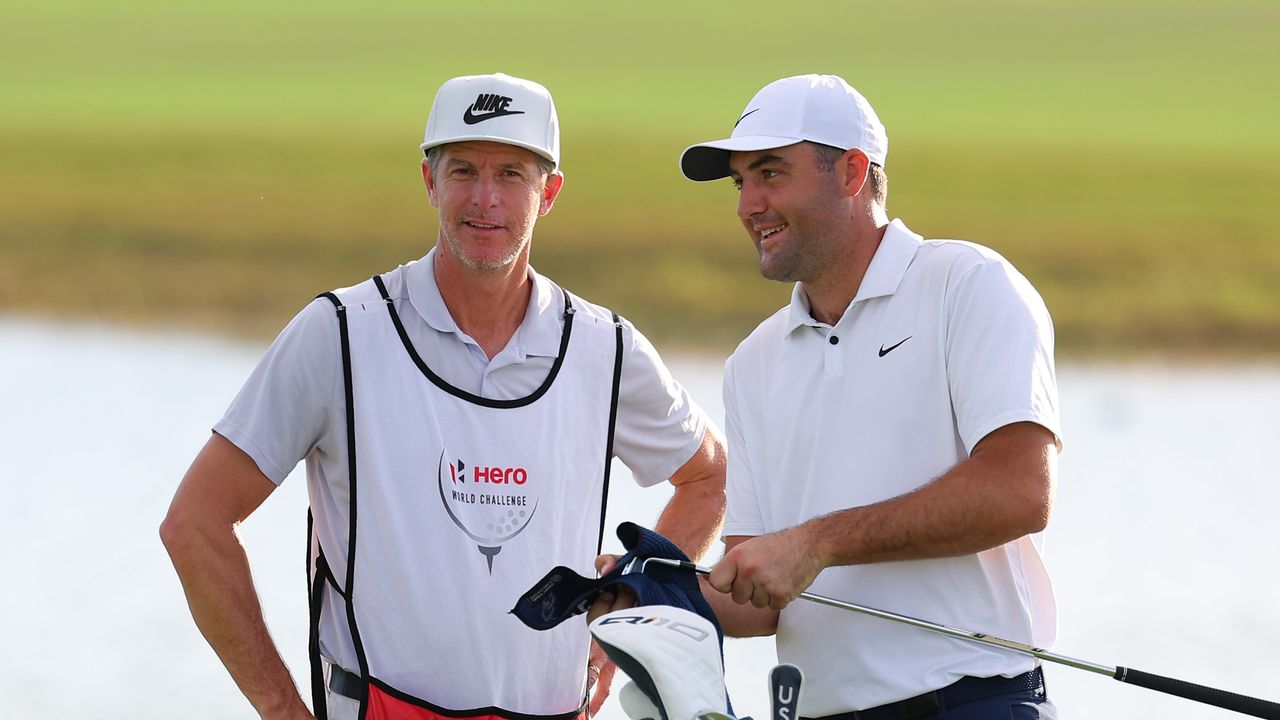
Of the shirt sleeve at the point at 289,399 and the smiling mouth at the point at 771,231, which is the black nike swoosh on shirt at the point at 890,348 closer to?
the smiling mouth at the point at 771,231

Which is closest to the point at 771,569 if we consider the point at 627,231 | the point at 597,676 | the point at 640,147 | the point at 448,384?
the point at 448,384

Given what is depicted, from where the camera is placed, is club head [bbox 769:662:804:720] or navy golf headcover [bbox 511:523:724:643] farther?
navy golf headcover [bbox 511:523:724:643]

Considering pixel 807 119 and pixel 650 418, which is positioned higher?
pixel 807 119

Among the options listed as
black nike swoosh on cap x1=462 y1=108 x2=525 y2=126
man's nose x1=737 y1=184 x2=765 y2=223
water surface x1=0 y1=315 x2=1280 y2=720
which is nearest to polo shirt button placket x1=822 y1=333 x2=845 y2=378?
man's nose x1=737 y1=184 x2=765 y2=223

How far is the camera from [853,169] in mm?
3555

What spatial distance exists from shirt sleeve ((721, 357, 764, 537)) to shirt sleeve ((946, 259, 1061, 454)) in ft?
1.70

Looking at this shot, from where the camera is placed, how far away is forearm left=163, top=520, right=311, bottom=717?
3592 millimetres

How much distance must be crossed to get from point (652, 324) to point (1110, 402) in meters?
4.27

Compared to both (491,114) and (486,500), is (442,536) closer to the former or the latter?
(486,500)

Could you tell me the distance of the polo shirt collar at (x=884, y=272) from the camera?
3.45 m

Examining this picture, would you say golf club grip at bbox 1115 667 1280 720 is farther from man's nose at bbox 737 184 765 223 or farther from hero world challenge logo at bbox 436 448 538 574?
hero world challenge logo at bbox 436 448 538 574

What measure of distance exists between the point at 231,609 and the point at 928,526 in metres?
1.48

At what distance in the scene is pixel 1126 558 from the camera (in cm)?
1165

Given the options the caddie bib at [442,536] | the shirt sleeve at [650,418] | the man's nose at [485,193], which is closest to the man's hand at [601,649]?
the caddie bib at [442,536]
